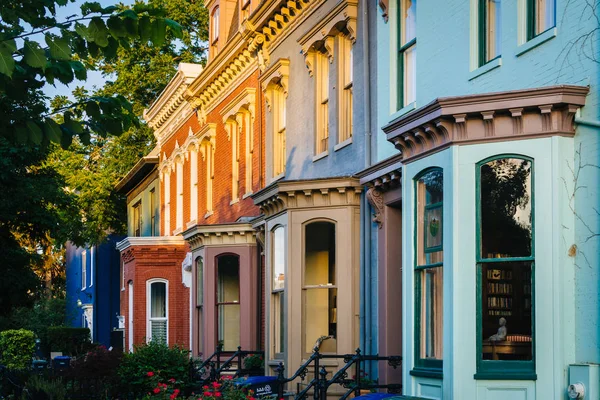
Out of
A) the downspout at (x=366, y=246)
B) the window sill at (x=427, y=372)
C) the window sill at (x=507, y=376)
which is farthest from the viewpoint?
the downspout at (x=366, y=246)

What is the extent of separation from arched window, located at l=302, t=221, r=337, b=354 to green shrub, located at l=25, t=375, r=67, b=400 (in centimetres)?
479

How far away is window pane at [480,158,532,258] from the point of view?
38.4 feet

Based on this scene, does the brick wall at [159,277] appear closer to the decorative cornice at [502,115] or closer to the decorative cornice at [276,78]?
the decorative cornice at [276,78]

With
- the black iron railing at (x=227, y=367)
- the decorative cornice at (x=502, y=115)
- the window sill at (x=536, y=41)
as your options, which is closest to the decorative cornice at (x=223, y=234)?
the black iron railing at (x=227, y=367)

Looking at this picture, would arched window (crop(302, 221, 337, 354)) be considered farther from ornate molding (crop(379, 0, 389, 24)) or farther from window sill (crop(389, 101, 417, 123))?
ornate molding (crop(379, 0, 389, 24))

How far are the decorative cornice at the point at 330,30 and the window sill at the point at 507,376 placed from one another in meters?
8.29

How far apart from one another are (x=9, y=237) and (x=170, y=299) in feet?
23.8

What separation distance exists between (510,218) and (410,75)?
502 centimetres

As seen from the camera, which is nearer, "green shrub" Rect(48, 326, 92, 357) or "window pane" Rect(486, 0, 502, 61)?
"window pane" Rect(486, 0, 502, 61)

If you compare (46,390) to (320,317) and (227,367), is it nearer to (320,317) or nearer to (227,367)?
(227,367)

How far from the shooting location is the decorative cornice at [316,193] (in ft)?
58.6

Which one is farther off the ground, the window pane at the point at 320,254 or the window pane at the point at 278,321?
the window pane at the point at 320,254

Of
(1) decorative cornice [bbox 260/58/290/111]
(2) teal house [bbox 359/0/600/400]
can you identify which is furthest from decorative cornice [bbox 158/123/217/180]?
(2) teal house [bbox 359/0/600/400]

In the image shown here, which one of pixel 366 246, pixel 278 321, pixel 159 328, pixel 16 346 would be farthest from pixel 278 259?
pixel 16 346
